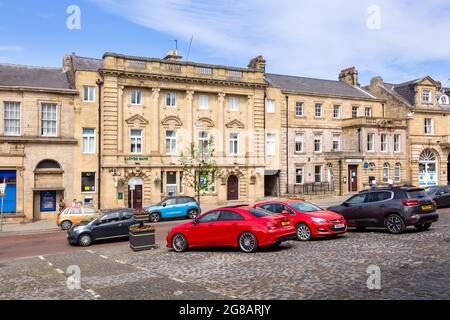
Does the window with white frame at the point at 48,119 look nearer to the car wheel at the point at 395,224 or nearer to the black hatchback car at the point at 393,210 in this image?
the black hatchback car at the point at 393,210

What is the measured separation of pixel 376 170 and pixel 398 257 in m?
34.4

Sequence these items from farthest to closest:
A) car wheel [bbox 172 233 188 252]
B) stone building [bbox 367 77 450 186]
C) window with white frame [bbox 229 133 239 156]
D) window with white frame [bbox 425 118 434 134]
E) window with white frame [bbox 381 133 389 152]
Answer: window with white frame [bbox 425 118 434 134] < stone building [bbox 367 77 450 186] < window with white frame [bbox 381 133 389 152] < window with white frame [bbox 229 133 239 156] < car wheel [bbox 172 233 188 252]

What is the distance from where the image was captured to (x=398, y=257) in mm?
12523

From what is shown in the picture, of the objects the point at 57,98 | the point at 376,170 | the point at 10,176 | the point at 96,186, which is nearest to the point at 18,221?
the point at 10,176

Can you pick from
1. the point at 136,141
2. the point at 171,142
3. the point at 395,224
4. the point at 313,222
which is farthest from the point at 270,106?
the point at 313,222

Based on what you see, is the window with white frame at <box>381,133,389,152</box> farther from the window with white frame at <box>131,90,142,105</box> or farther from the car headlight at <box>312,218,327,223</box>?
the car headlight at <box>312,218,327,223</box>

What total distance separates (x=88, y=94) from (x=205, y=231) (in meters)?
23.1

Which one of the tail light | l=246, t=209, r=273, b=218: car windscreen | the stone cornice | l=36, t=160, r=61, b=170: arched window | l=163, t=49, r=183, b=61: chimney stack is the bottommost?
l=246, t=209, r=273, b=218: car windscreen

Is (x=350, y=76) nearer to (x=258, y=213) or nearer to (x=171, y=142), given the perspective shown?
(x=171, y=142)

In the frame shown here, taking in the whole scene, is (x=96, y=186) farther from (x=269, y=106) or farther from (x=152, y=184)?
(x=269, y=106)

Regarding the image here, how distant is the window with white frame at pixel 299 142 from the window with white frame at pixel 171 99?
1288 centimetres

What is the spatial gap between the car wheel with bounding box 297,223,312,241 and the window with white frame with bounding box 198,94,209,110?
23628 mm

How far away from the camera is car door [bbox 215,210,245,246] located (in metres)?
14.7

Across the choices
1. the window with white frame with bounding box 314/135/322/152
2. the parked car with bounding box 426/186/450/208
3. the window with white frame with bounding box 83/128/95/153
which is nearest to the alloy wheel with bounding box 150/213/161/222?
the window with white frame with bounding box 83/128/95/153
